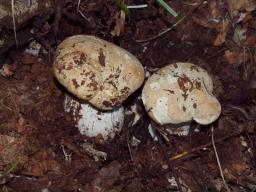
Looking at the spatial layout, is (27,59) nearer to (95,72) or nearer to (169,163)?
(95,72)

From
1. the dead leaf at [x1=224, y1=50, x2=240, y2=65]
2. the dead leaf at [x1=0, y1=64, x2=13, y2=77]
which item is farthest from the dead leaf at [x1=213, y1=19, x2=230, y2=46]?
the dead leaf at [x1=0, y1=64, x2=13, y2=77]

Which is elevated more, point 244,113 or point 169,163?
point 244,113

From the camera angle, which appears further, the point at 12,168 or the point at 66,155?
the point at 66,155

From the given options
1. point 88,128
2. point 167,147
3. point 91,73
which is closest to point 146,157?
point 167,147

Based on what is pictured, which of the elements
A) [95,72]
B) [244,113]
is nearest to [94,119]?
[95,72]

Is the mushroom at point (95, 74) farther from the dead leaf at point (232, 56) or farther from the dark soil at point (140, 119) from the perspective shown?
the dead leaf at point (232, 56)

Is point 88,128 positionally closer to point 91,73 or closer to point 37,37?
point 91,73
